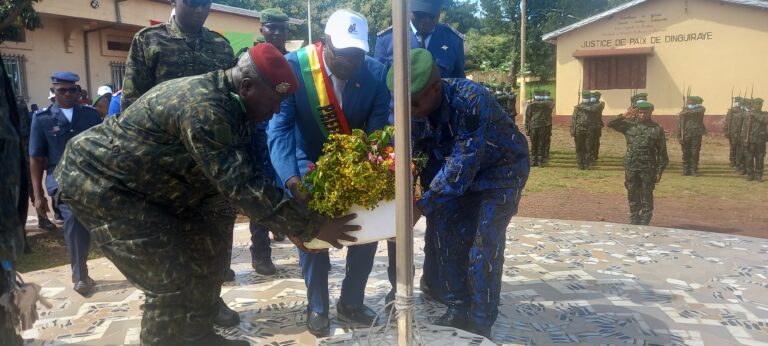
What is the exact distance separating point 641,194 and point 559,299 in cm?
430

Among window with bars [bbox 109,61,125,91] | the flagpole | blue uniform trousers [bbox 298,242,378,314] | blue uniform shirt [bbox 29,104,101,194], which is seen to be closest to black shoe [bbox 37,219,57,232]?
A: blue uniform shirt [bbox 29,104,101,194]

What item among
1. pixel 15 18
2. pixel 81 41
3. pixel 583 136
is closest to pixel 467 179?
pixel 15 18

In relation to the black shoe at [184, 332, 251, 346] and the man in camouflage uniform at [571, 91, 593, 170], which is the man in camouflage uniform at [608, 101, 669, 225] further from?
the man in camouflage uniform at [571, 91, 593, 170]

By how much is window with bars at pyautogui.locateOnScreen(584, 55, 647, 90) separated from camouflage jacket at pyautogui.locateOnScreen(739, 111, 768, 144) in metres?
7.02

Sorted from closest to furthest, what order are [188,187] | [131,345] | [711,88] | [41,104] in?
[188,187] → [131,345] → [41,104] → [711,88]

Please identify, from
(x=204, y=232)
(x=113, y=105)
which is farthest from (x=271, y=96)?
(x=113, y=105)

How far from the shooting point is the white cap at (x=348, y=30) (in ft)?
10.8

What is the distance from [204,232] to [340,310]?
3.92ft

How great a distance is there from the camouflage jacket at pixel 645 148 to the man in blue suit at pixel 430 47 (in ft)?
14.8

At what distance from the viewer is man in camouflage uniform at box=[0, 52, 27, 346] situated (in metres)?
2.23

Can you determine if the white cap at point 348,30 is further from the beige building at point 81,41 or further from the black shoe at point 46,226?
the beige building at point 81,41

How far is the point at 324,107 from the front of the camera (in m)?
3.58

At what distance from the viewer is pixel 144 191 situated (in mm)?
2842

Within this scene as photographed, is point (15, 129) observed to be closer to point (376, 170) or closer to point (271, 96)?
point (271, 96)
